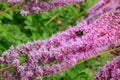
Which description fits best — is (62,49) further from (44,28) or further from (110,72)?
(44,28)

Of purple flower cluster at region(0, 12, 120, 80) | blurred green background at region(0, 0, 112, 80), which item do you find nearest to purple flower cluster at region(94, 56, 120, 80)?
purple flower cluster at region(0, 12, 120, 80)

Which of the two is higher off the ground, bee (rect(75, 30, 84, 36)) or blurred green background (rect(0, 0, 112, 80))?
blurred green background (rect(0, 0, 112, 80))

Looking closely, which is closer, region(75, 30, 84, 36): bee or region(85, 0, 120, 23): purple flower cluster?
region(75, 30, 84, 36): bee

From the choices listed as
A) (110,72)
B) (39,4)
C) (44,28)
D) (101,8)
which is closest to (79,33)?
(110,72)

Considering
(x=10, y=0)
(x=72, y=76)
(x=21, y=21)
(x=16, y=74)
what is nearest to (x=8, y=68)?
(x=16, y=74)

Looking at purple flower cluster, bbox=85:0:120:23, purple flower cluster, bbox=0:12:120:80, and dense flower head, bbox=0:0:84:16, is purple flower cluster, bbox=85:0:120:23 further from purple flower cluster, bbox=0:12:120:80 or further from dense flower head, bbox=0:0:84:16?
purple flower cluster, bbox=0:12:120:80

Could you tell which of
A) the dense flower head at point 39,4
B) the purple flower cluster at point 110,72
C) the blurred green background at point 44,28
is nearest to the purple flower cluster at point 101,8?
the blurred green background at point 44,28

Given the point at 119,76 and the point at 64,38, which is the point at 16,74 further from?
the point at 119,76

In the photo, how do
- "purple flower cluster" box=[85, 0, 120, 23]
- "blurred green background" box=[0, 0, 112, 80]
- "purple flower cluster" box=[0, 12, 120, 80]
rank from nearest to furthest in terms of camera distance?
1. "purple flower cluster" box=[0, 12, 120, 80]
2. "blurred green background" box=[0, 0, 112, 80]
3. "purple flower cluster" box=[85, 0, 120, 23]
